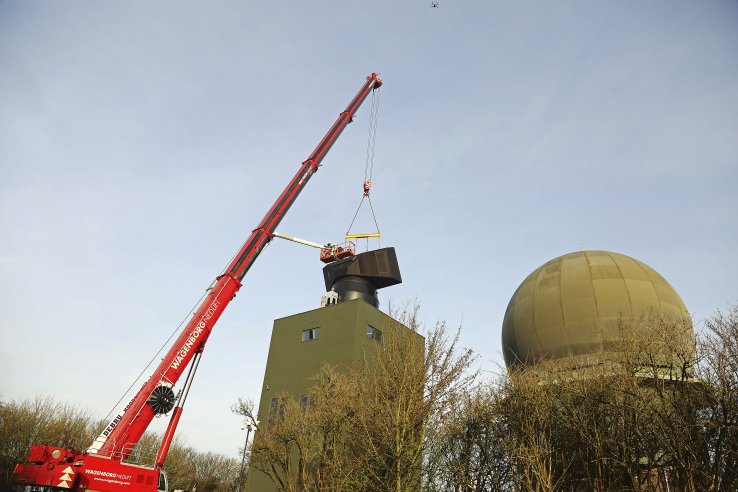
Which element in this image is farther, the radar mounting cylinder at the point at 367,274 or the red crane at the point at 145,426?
the radar mounting cylinder at the point at 367,274

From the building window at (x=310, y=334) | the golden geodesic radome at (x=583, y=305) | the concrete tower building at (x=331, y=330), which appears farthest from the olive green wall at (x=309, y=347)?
the golden geodesic radome at (x=583, y=305)

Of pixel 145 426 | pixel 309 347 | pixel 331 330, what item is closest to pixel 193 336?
pixel 145 426

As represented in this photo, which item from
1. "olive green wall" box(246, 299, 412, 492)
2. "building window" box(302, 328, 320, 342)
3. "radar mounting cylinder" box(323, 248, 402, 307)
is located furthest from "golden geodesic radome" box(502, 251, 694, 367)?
"building window" box(302, 328, 320, 342)

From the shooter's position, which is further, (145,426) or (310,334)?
(310,334)

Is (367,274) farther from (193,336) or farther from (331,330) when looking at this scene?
(193,336)

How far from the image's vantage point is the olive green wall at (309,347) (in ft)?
109

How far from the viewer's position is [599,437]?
57.6 ft

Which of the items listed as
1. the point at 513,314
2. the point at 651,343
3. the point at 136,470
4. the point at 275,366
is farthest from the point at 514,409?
the point at 275,366

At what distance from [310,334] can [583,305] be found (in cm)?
1899

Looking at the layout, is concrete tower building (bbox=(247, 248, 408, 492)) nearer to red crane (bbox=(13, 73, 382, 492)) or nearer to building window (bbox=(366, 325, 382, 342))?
building window (bbox=(366, 325, 382, 342))

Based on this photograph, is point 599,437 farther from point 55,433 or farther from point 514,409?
point 55,433

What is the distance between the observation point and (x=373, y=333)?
1399 inches

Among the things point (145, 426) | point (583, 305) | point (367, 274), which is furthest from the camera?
point (367, 274)

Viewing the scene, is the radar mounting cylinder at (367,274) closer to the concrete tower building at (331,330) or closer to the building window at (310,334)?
the concrete tower building at (331,330)
